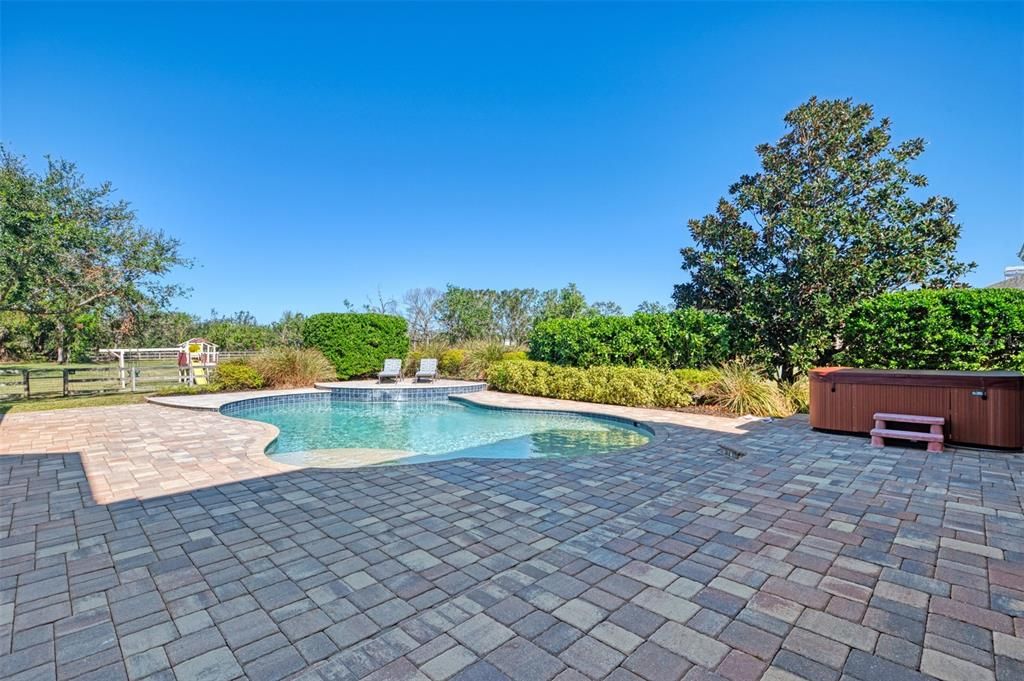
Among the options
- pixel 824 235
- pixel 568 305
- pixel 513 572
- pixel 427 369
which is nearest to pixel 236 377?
pixel 427 369

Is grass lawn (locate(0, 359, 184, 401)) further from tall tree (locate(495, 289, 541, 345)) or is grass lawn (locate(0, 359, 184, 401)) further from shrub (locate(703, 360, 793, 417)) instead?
tall tree (locate(495, 289, 541, 345))

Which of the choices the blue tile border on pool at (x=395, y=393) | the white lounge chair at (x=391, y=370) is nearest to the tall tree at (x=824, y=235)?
the blue tile border on pool at (x=395, y=393)

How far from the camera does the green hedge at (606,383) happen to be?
9.41 meters

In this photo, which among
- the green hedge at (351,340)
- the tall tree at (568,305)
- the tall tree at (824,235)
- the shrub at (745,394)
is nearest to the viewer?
the shrub at (745,394)

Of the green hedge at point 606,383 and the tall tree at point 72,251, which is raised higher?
the tall tree at point 72,251

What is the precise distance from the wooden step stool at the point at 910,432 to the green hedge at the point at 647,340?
4.50 metres

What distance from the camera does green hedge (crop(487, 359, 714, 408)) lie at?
9.41 metres

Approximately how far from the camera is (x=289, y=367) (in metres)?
13.6

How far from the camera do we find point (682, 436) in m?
6.54

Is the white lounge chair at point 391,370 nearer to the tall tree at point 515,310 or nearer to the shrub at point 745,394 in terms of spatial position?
the shrub at point 745,394

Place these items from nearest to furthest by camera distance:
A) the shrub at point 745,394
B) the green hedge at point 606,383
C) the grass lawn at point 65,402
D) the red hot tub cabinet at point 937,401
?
1. the red hot tub cabinet at point 937,401
2. the shrub at point 745,394
3. the grass lawn at point 65,402
4. the green hedge at point 606,383

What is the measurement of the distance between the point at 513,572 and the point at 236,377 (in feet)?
40.9

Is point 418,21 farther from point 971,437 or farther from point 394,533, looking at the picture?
point 971,437

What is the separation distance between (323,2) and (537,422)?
9.52 m
